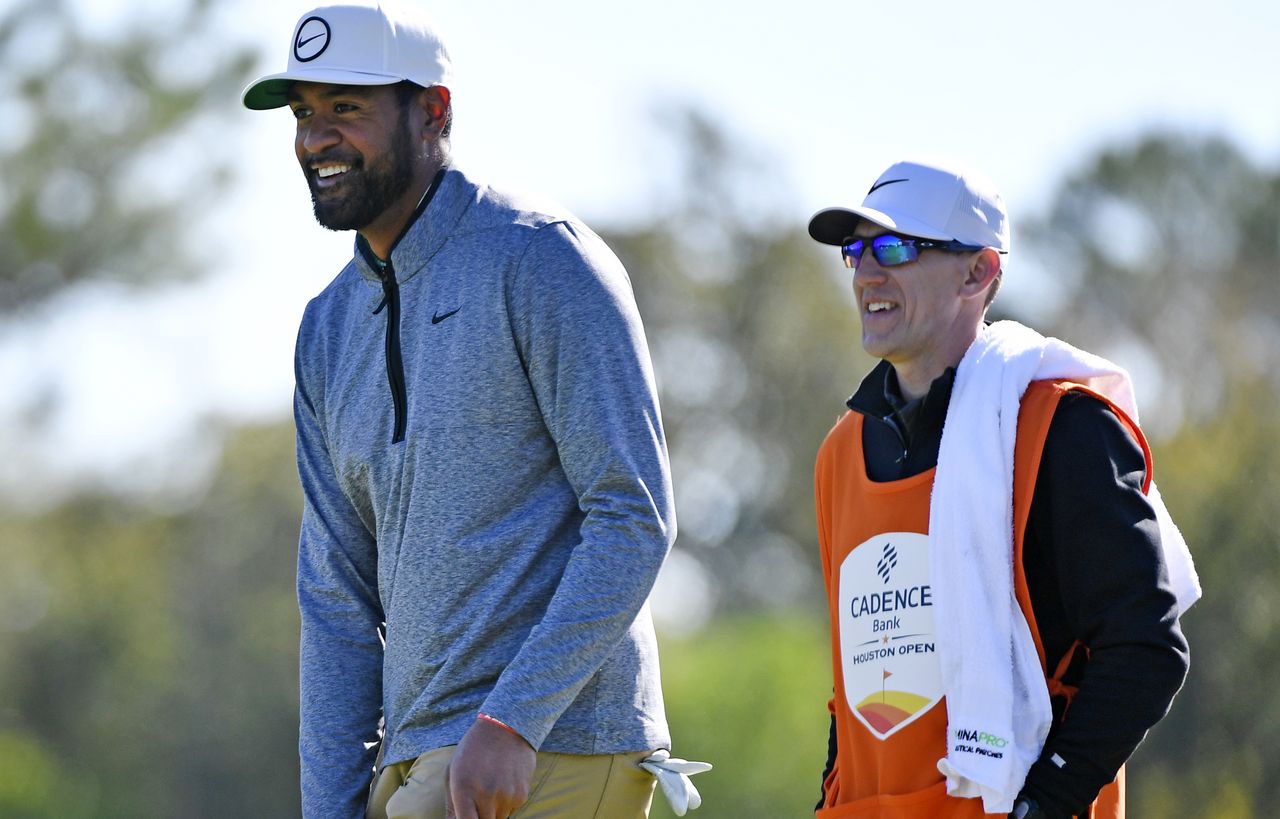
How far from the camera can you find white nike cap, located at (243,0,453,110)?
3625 millimetres

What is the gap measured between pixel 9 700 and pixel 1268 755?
16096 millimetres

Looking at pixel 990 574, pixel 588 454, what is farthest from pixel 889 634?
pixel 588 454

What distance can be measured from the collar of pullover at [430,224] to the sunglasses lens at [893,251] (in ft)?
2.64

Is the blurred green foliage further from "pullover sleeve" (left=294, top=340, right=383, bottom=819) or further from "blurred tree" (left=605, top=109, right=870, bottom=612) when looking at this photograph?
"pullover sleeve" (left=294, top=340, right=383, bottom=819)

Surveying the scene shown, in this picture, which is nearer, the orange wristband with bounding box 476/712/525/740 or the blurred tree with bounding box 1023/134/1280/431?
the orange wristband with bounding box 476/712/525/740

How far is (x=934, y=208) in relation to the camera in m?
3.65

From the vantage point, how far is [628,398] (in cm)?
344

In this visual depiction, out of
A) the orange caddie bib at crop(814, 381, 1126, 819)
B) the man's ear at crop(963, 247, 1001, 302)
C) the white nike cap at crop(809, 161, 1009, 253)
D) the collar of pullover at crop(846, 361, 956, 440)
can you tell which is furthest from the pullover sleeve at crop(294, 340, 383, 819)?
the man's ear at crop(963, 247, 1001, 302)

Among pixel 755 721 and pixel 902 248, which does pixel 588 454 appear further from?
pixel 755 721

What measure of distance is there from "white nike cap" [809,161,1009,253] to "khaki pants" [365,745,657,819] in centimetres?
111

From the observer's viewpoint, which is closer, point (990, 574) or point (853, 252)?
point (990, 574)

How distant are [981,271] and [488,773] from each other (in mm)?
1363

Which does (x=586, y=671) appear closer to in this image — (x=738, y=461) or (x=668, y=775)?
(x=668, y=775)

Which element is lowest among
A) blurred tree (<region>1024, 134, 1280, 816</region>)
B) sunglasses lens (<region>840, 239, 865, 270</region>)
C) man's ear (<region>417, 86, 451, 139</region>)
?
blurred tree (<region>1024, 134, 1280, 816</region>)
